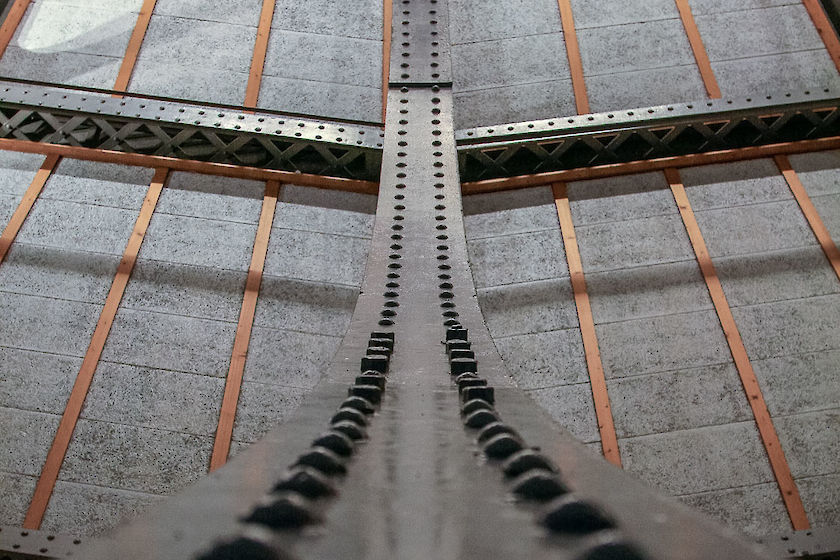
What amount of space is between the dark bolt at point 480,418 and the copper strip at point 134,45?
8.40 metres

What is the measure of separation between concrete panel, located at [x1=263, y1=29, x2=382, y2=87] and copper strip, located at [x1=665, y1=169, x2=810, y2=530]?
381cm

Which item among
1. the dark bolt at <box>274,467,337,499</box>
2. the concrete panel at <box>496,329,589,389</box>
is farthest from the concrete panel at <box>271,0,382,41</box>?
the dark bolt at <box>274,467,337,499</box>

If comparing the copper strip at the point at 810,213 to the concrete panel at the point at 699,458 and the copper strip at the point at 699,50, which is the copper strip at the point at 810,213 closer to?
the copper strip at the point at 699,50

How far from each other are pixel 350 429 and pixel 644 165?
7593 mm

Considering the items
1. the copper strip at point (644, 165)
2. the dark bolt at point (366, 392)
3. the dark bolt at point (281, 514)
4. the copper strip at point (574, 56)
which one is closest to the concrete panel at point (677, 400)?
the copper strip at point (644, 165)

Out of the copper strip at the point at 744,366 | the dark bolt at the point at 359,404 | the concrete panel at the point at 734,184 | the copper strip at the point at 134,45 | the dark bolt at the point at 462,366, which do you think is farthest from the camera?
the copper strip at the point at 134,45

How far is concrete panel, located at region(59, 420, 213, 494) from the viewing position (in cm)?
727

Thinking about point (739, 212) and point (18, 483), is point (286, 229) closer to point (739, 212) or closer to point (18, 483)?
point (18, 483)

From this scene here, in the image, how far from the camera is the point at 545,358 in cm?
793

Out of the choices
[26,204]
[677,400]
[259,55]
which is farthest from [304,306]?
[677,400]

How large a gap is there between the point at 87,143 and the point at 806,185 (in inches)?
320

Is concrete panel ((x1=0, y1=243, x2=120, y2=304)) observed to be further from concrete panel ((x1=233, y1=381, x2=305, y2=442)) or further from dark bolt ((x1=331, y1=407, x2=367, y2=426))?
dark bolt ((x1=331, y1=407, x2=367, y2=426))

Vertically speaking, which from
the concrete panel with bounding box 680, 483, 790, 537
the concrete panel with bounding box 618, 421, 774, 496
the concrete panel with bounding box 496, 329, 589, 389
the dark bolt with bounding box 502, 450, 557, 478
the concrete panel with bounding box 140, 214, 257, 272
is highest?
the concrete panel with bounding box 140, 214, 257, 272

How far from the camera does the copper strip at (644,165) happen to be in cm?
892
